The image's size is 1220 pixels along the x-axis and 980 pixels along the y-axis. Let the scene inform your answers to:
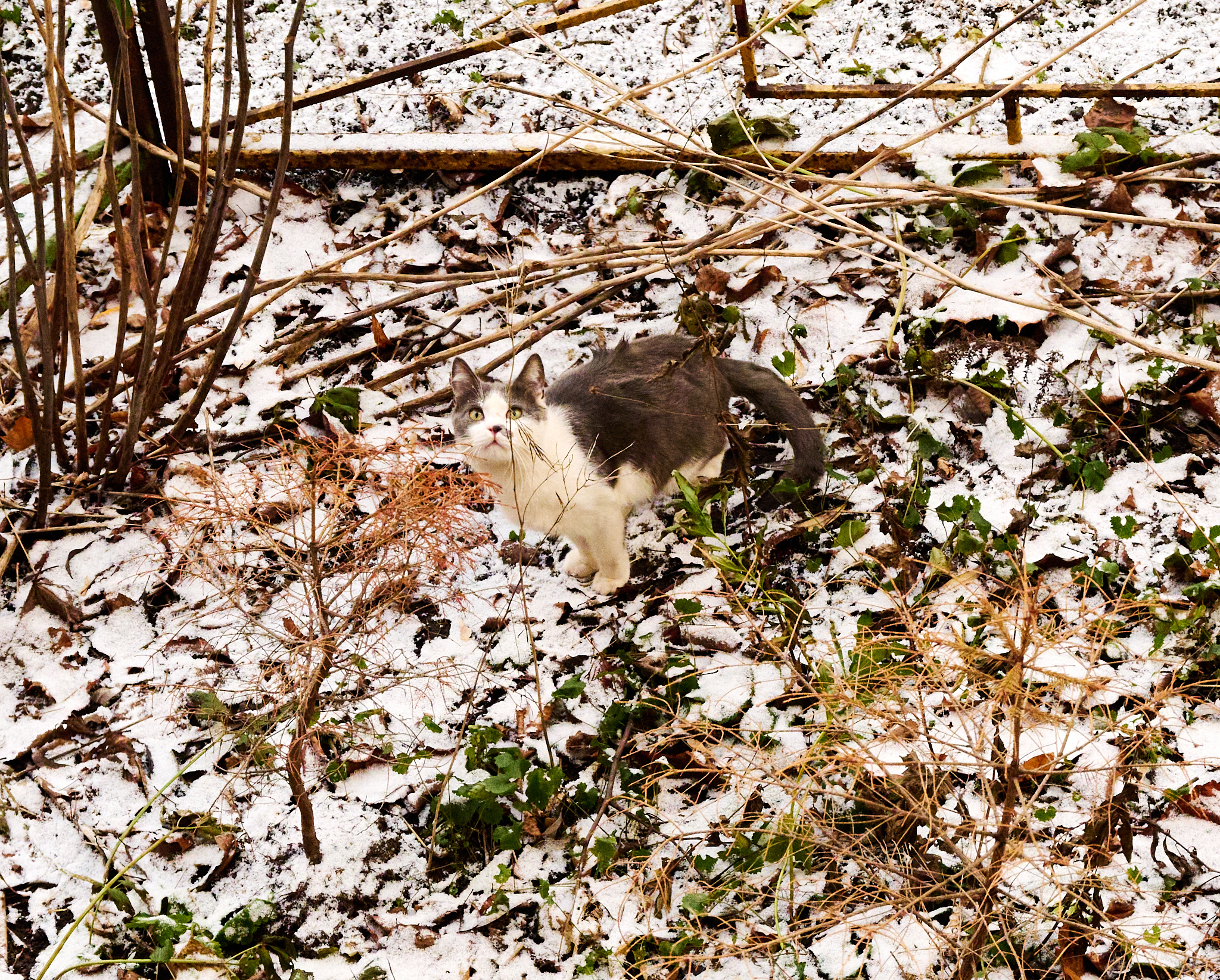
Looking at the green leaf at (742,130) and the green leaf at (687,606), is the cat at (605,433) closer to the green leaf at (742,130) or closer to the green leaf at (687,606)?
the green leaf at (687,606)

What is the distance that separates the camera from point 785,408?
304 cm

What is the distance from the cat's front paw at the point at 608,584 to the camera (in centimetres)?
298

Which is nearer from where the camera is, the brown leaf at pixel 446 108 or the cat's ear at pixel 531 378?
the cat's ear at pixel 531 378

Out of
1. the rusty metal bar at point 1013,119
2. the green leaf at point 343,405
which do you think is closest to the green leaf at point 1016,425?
the rusty metal bar at point 1013,119

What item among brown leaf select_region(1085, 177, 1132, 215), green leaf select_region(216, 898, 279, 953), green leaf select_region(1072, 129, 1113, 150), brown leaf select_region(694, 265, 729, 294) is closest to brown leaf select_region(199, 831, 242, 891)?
green leaf select_region(216, 898, 279, 953)

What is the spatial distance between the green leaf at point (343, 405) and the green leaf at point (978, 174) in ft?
7.09

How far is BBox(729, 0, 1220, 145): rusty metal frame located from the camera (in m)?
3.57

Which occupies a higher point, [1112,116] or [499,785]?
[1112,116]

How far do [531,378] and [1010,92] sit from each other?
1977mm

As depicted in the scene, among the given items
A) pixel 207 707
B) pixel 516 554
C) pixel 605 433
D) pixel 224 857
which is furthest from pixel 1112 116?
pixel 224 857

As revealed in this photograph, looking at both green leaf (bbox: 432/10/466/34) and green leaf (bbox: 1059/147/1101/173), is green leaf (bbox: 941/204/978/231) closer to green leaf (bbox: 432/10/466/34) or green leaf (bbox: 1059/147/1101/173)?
green leaf (bbox: 1059/147/1101/173)

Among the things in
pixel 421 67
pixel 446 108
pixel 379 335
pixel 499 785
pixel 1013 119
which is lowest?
pixel 499 785

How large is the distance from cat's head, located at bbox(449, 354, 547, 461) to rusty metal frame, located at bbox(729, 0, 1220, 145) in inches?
60.1

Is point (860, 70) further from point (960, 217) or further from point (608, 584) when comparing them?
point (608, 584)
